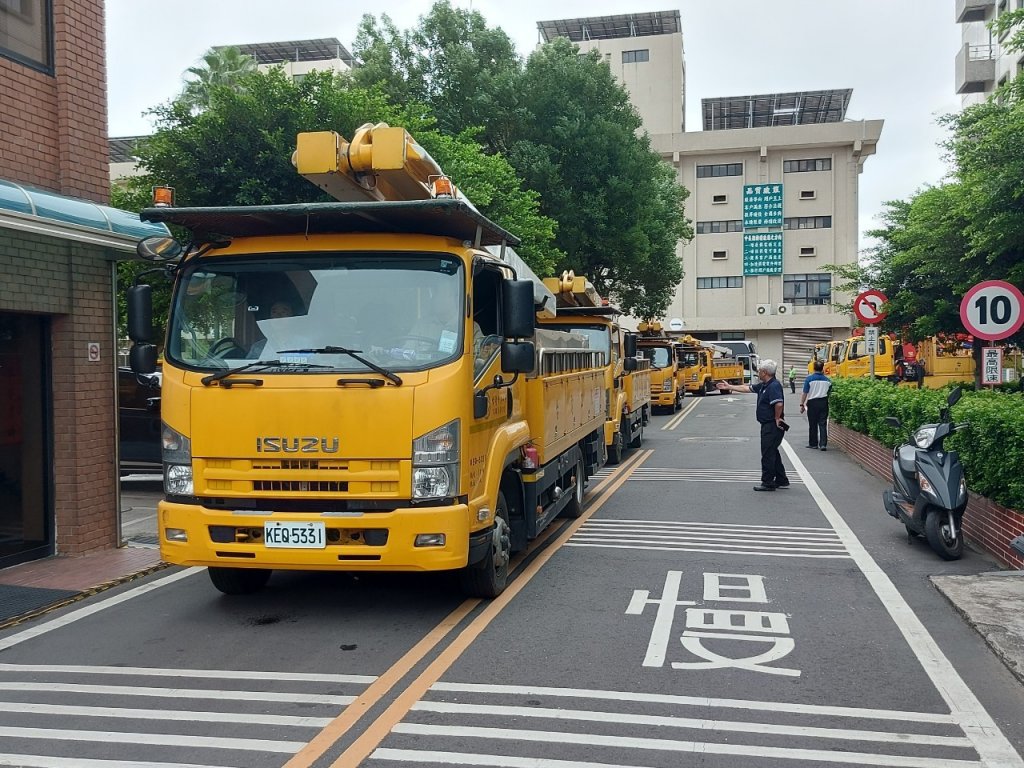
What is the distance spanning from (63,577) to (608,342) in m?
9.68

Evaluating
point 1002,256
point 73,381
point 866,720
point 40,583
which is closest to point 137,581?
point 40,583

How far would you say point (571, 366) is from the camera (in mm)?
10562

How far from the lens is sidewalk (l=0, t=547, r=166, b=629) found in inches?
283

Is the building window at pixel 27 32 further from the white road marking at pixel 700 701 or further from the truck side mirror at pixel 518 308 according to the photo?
the white road marking at pixel 700 701

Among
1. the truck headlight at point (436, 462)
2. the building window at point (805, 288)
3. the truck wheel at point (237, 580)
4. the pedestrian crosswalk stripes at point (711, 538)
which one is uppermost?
the building window at point (805, 288)

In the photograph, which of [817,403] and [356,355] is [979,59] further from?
[356,355]

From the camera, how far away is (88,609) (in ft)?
23.5

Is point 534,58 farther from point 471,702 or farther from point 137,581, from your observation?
point 471,702

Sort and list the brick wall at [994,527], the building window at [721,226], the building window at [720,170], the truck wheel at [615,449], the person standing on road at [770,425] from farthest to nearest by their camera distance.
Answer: the building window at [721,226]
the building window at [720,170]
the truck wheel at [615,449]
the person standing on road at [770,425]
the brick wall at [994,527]

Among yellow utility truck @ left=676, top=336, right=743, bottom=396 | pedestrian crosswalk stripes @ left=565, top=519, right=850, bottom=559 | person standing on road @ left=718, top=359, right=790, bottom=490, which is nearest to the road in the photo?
pedestrian crosswalk stripes @ left=565, top=519, right=850, bottom=559

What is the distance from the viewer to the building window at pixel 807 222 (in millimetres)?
61125

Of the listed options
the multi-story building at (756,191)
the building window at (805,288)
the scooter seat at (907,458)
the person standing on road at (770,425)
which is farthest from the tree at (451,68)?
the building window at (805,288)

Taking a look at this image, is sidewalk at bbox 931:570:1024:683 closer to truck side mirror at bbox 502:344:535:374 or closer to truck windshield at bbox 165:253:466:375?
truck side mirror at bbox 502:344:535:374

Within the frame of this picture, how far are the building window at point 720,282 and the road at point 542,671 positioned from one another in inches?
2185
